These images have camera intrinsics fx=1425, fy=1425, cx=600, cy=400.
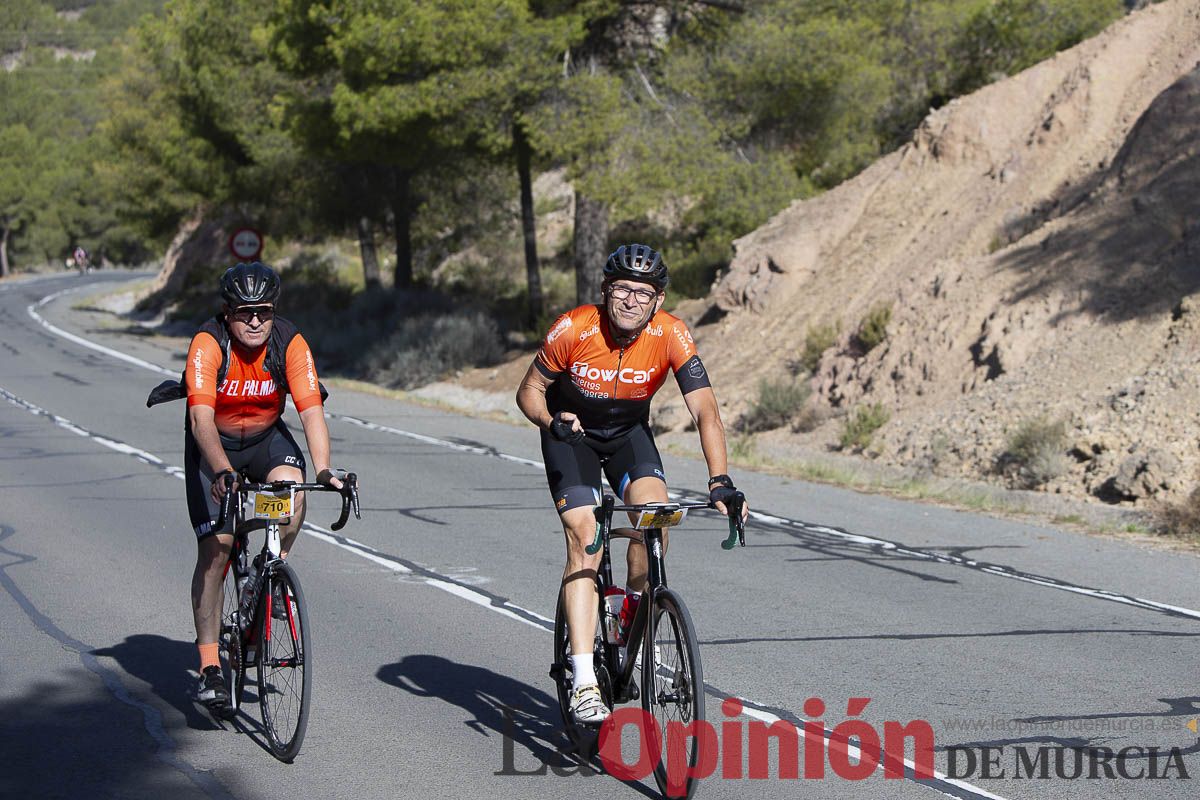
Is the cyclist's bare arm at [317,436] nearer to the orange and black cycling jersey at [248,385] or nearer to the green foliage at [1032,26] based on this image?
the orange and black cycling jersey at [248,385]

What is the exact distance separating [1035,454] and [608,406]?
9.66m

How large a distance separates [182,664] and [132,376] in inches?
794

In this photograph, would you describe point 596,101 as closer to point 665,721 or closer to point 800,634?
point 800,634

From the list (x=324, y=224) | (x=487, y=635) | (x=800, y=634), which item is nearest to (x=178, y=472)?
(x=487, y=635)

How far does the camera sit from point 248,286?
19.5 ft

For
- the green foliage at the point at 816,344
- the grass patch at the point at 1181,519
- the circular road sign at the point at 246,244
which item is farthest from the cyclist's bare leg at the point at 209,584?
the circular road sign at the point at 246,244

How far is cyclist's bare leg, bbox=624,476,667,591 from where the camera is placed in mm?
5691

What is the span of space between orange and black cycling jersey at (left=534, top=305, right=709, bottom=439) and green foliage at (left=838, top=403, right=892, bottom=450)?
467 inches

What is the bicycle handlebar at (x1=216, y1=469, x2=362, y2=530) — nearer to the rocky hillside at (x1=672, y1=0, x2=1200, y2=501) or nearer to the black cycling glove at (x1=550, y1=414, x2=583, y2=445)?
the black cycling glove at (x1=550, y1=414, x2=583, y2=445)

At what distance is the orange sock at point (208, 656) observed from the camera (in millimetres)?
6266

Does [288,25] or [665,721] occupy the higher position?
[288,25]

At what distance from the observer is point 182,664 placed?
741cm

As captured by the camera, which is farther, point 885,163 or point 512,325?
point 512,325

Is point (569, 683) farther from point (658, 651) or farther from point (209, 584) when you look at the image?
point (209, 584)
